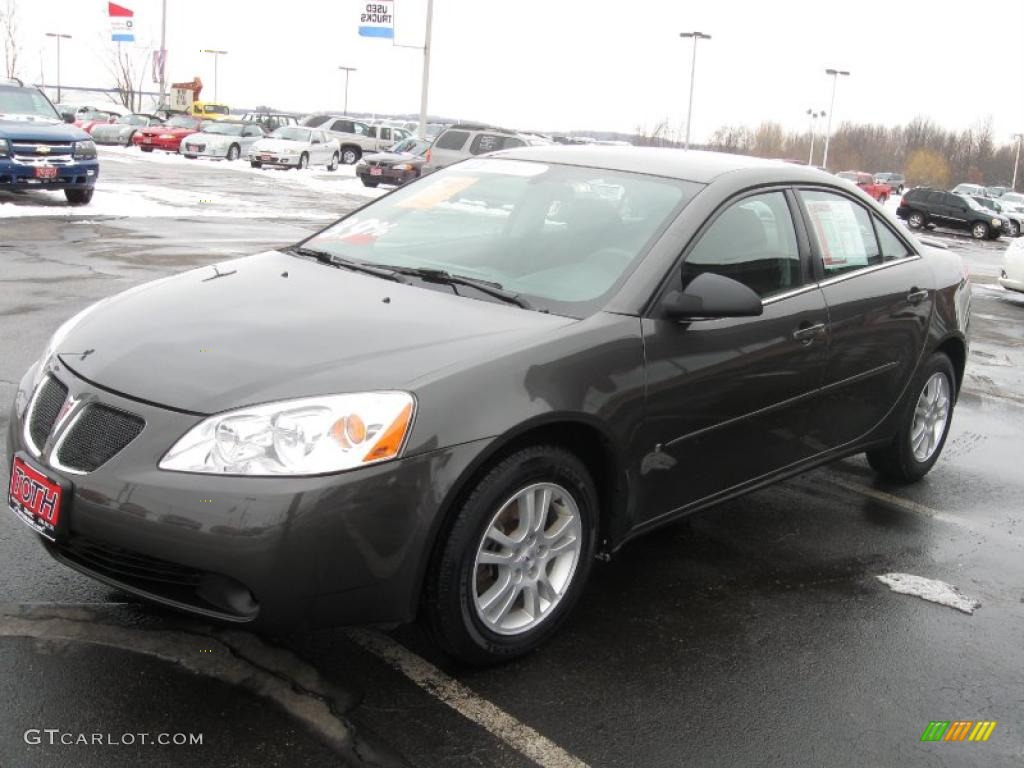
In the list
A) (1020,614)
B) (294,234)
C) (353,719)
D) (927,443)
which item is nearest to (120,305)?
(353,719)

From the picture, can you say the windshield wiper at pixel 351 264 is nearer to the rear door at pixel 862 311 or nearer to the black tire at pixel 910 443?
the rear door at pixel 862 311

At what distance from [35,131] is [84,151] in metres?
0.87

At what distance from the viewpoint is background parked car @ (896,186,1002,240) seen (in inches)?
1359

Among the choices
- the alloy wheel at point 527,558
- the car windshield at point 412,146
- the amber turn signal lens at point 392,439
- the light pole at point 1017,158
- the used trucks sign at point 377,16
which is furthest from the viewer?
the light pole at point 1017,158

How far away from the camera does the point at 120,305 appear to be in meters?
3.66

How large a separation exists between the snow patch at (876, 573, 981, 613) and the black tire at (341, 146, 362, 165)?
40.2m

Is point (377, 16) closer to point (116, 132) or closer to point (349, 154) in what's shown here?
point (349, 154)

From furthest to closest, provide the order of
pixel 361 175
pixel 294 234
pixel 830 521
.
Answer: pixel 361 175 < pixel 294 234 < pixel 830 521

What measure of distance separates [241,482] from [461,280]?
131cm

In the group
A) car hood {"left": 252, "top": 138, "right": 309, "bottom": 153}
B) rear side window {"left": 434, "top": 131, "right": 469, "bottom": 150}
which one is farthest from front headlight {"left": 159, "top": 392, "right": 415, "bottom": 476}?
car hood {"left": 252, "top": 138, "right": 309, "bottom": 153}

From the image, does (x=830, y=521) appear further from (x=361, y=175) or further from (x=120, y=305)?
(x=361, y=175)

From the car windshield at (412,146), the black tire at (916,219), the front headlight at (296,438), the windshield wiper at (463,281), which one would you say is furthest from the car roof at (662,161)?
the black tire at (916,219)

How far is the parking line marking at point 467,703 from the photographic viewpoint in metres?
2.81

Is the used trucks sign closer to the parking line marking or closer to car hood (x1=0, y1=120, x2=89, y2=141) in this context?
car hood (x1=0, y1=120, x2=89, y2=141)
